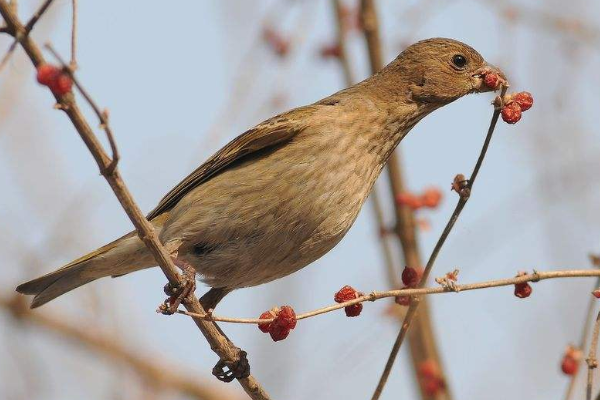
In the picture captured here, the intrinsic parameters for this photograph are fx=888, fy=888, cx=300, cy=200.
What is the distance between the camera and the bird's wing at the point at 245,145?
18.0ft

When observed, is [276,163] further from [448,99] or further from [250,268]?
[448,99]

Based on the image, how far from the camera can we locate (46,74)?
2941 mm

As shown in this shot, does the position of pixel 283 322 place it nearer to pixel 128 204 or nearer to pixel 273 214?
pixel 128 204

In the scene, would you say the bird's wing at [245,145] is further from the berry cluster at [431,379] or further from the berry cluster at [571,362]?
the berry cluster at [571,362]

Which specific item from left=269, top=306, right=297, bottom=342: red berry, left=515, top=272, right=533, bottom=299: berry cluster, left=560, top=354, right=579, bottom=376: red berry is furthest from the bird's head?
left=269, top=306, right=297, bottom=342: red berry

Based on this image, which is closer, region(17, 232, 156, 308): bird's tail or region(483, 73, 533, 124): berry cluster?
region(483, 73, 533, 124): berry cluster

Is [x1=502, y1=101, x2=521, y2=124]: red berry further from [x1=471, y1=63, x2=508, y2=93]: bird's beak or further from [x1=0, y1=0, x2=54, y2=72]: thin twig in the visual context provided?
[x1=0, y1=0, x2=54, y2=72]: thin twig

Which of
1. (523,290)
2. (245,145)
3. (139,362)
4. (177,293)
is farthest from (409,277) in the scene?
(139,362)

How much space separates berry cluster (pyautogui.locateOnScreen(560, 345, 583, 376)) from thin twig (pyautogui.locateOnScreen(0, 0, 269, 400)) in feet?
4.83

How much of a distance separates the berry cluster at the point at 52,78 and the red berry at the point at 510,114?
77.0 inches

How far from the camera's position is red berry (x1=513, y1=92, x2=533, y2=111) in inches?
160

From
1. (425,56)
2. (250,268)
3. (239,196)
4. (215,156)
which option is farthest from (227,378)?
(425,56)

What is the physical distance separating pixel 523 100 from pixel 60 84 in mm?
2139

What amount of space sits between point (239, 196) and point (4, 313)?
9.34ft
